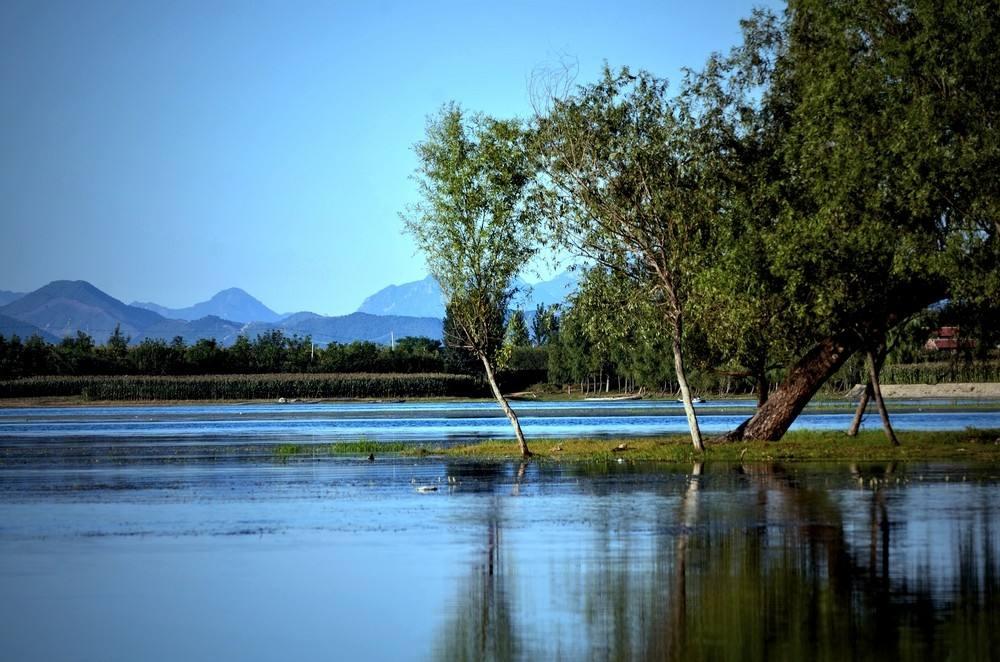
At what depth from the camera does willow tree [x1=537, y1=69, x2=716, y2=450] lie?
42.4 metres

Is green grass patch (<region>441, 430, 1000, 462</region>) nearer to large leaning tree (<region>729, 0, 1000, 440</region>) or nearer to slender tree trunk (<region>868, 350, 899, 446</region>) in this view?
slender tree trunk (<region>868, 350, 899, 446</region>)

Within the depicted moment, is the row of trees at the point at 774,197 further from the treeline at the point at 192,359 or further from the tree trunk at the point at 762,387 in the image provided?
the treeline at the point at 192,359

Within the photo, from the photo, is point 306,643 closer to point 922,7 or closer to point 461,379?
point 922,7

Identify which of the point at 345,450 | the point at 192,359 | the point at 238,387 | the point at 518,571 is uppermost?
the point at 192,359

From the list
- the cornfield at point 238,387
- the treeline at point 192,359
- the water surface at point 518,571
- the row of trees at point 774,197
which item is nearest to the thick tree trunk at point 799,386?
the row of trees at point 774,197

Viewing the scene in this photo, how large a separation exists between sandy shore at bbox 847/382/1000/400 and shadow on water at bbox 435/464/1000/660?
103 meters

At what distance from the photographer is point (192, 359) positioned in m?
172

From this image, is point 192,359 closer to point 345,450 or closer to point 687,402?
point 345,450

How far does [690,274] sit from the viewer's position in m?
42.3

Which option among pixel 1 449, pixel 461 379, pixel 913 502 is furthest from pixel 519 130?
pixel 461 379

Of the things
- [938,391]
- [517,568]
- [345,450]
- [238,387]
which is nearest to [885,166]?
[517,568]

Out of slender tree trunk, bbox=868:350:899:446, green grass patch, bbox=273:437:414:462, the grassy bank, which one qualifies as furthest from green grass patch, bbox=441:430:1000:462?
green grass patch, bbox=273:437:414:462

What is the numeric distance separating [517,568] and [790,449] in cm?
2405

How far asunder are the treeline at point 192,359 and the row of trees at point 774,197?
5003 inches
